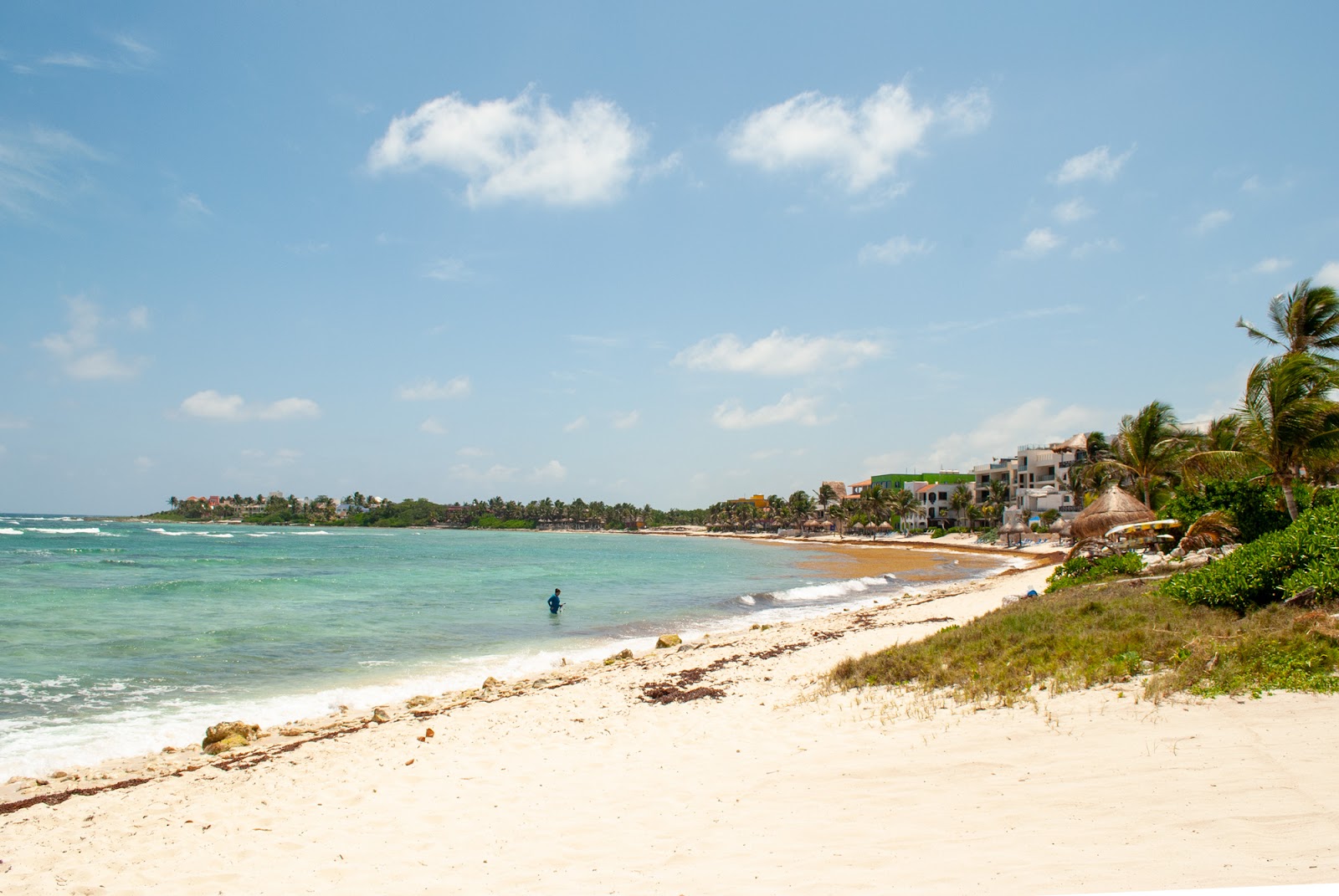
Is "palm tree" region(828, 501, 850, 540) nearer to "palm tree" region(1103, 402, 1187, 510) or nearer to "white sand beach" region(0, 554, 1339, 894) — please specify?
"palm tree" region(1103, 402, 1187, 510)

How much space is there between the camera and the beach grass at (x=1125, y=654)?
7230 millimetres

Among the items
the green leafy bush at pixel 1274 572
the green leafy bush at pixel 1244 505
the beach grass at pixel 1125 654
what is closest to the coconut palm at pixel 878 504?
the green leafy bush at pixel 1244 505

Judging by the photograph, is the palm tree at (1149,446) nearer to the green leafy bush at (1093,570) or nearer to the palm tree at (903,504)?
the green leafy bush at (1093,570)

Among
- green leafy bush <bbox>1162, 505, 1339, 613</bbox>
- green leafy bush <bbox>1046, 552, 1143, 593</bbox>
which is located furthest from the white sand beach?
green leafy bush <bbox>1046, 552, 1143, 593</bbox>

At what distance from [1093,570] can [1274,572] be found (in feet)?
28.1

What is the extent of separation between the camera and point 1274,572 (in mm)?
10305

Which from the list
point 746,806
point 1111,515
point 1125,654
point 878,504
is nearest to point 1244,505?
point 1111,515

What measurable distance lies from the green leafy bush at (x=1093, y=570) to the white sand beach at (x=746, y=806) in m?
11.5

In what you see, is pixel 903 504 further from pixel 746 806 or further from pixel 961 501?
pixel 746 806

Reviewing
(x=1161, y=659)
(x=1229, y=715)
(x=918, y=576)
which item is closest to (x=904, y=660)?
(x=1161, y=659)

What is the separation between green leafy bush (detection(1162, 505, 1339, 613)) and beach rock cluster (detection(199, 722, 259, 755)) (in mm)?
13970

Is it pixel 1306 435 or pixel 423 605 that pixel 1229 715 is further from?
pixel 423 605

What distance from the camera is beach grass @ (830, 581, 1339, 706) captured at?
7.23m

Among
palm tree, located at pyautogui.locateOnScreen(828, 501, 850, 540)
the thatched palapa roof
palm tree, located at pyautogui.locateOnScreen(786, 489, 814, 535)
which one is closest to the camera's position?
the thatched palapa roof
